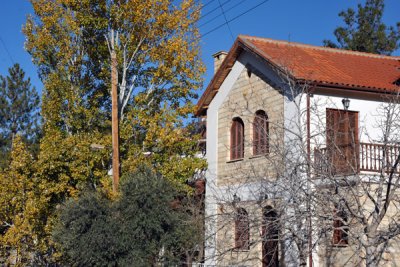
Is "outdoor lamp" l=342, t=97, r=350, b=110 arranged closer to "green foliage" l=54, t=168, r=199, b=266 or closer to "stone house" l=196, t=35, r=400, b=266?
"stone house" l=196, t=35, r=400, b=266

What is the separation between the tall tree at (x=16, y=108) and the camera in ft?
145

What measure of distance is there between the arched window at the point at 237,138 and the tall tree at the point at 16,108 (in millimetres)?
23634

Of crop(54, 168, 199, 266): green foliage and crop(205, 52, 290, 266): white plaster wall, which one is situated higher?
crop(205, 52, 290, 266): white plaster wall

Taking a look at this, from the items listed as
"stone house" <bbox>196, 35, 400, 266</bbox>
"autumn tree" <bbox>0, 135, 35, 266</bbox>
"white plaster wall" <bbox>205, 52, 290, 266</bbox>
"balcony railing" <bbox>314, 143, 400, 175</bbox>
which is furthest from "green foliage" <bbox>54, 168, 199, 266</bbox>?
"balcony railing" <bbox>314, 143, 400, 175</bbox>

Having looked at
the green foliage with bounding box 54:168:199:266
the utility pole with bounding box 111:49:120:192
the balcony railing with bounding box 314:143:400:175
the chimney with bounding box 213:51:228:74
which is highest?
the chimney with bounding box 213:51:228:74

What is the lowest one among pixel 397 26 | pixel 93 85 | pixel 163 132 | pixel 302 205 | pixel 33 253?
pixel 33 253

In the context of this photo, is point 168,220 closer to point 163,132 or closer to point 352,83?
point 163,132

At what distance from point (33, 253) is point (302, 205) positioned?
1243cm

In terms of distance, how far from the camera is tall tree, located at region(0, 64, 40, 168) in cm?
4416

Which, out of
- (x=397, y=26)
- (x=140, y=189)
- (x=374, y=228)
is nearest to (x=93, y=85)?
(x=140, y=189)

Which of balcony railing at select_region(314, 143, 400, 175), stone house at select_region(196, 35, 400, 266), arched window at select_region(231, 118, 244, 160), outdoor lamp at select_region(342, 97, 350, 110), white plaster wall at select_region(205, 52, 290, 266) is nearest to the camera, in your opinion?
balcony railing at select_region(314, 143, 400, 175)

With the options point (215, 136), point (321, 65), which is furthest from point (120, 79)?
point (321, 65)

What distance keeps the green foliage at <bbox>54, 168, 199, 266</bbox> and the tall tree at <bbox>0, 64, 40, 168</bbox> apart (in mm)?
26804

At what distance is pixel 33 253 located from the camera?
23.3 metres
